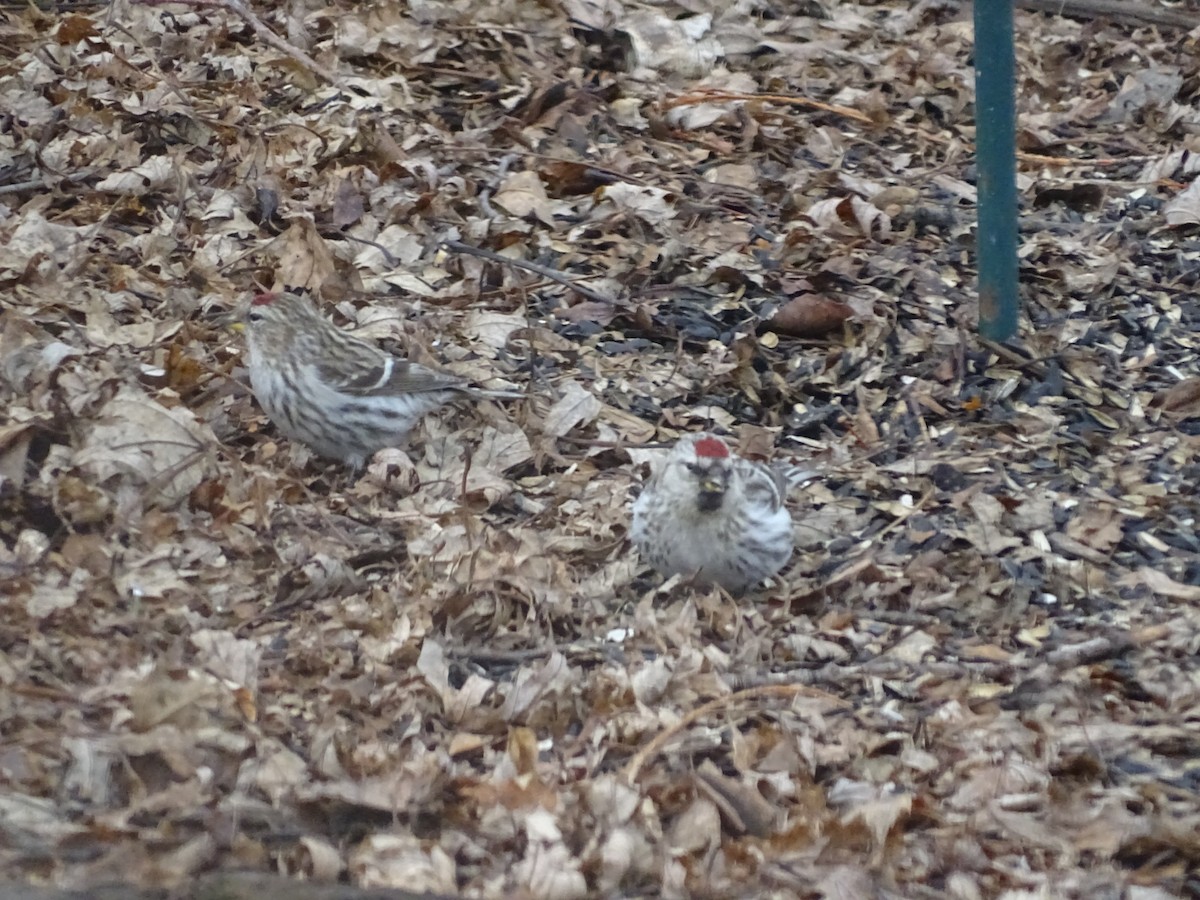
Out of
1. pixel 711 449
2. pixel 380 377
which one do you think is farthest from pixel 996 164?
pixel 380 377

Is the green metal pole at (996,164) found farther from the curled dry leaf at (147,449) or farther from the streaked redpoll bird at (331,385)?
the curled dry leaf at (147,449)

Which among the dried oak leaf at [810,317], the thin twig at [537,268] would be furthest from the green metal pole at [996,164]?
the thin twig at [537,268]

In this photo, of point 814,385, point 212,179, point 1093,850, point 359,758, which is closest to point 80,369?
point 212,179

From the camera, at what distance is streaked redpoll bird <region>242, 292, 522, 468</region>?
5.45 metres

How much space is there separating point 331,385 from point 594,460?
939 mm

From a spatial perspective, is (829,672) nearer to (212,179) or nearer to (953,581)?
(953,581)

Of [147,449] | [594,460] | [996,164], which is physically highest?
[996,164]

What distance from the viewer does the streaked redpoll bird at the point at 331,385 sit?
5449mm

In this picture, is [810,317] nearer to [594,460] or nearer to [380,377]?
[594,460]

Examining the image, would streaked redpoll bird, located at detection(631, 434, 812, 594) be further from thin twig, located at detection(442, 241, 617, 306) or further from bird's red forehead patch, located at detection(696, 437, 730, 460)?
thin twig, located at detection(442, 241, 617, 306)

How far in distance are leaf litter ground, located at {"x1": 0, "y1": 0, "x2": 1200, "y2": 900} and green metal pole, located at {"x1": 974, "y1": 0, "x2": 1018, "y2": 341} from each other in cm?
19

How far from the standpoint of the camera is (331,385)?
5.55 m

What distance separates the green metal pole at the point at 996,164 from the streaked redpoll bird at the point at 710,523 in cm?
155

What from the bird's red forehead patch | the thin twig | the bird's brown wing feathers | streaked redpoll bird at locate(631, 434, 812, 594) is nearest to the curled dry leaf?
the bird's brown wing feathers
